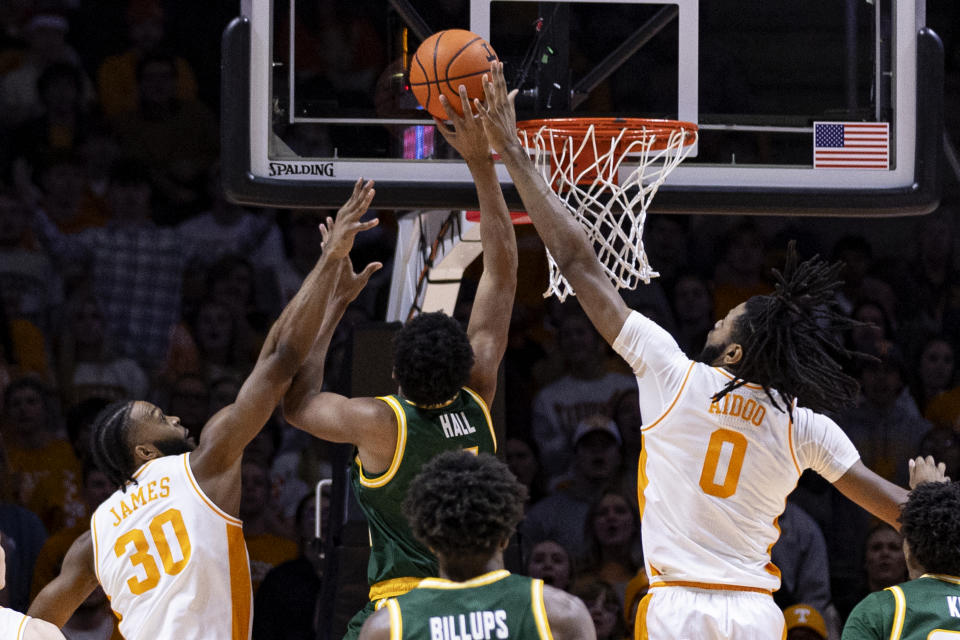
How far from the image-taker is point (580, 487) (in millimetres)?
7367

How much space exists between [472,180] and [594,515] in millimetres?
3254

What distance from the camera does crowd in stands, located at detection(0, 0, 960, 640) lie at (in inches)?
281

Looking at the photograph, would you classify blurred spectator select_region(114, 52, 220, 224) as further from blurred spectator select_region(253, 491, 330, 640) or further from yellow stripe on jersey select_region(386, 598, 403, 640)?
yellow stripe on jersey select_region(386, 598, 403, 640)

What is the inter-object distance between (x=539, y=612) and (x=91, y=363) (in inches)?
224

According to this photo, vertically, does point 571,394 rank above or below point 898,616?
above

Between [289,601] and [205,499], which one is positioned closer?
[205,499]

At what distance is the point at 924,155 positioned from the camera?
4617 mm

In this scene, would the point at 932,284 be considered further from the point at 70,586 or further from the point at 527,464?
the point at 70,586

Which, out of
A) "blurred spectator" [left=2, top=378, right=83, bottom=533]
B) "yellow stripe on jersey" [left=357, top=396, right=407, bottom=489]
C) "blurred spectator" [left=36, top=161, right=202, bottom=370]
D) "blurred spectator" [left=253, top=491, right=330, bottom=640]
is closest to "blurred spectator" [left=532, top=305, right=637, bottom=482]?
"blurred spectator" [left=253, top=491, right=330, bottom=640]

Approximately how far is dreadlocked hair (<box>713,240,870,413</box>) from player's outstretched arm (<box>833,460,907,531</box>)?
1.05 ft

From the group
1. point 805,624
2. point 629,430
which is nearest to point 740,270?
point 629,430

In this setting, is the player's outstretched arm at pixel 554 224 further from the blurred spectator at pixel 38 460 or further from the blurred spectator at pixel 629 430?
the blurred spectator at pixel 38 460

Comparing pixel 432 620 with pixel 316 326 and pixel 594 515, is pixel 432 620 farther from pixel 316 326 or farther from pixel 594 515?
pixel 594 515

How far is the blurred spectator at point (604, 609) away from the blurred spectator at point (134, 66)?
14.1 ft
